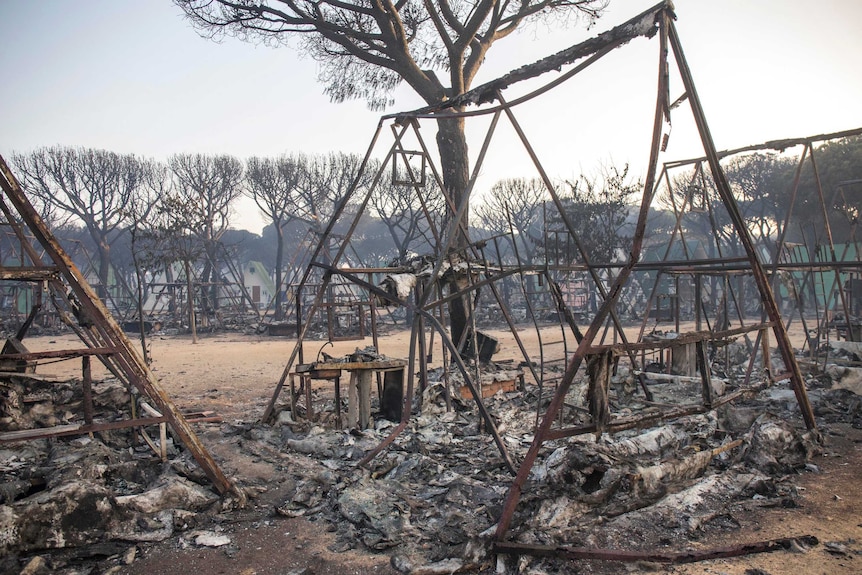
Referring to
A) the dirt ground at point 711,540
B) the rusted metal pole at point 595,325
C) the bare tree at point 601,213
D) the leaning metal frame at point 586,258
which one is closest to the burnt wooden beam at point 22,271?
the dirt ground at point 711,540

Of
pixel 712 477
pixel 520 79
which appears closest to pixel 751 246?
pixel 712 477

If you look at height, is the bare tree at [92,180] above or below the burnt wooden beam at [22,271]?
above

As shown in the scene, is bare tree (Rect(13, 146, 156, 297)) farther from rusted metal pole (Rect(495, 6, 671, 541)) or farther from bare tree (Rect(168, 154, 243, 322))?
rusted metal pole (Rect(495, 6, 671, 541))

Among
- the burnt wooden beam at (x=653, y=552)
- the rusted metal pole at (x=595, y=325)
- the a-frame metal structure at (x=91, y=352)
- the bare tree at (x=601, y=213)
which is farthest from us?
the bare tree at (x=601, y=213)

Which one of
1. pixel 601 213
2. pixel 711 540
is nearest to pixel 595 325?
pixel 711 540

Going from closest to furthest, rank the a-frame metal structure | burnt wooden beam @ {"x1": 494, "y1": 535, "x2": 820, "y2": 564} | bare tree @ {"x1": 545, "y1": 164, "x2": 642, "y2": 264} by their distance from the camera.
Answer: burnt wooden beam @ {"x1": 494, "y1": 535, "x2": 820, "y2": 564}, the a-frame metal structure, bare tree @ {"x1": 545, "y1": 164, "x2": 642, "y2": 264}

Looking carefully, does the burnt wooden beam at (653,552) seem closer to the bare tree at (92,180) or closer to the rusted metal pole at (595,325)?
the rusted metal pole at (595,325)

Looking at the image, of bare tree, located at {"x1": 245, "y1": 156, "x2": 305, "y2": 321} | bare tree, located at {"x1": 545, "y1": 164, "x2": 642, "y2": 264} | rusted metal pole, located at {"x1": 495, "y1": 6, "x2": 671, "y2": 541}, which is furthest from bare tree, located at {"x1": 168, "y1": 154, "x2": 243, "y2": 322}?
rusted metal pole, located at {"x1": 495, "y1": 6, "x2": 671, "y2": 541}

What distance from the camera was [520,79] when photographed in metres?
5.83

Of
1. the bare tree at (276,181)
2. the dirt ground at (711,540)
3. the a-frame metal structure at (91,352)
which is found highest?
the bare tree at (276,181)

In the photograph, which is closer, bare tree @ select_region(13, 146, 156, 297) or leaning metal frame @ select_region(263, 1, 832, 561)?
leaning metal frame @ select_region(263, 1, 832, 561)

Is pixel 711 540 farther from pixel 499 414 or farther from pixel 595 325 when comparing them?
pixel 499 414

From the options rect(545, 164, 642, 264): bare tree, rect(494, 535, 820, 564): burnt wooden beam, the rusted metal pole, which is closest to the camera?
rect(494, 535, 820, 564): burnt wooden beam

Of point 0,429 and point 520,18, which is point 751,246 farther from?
point 520,18
